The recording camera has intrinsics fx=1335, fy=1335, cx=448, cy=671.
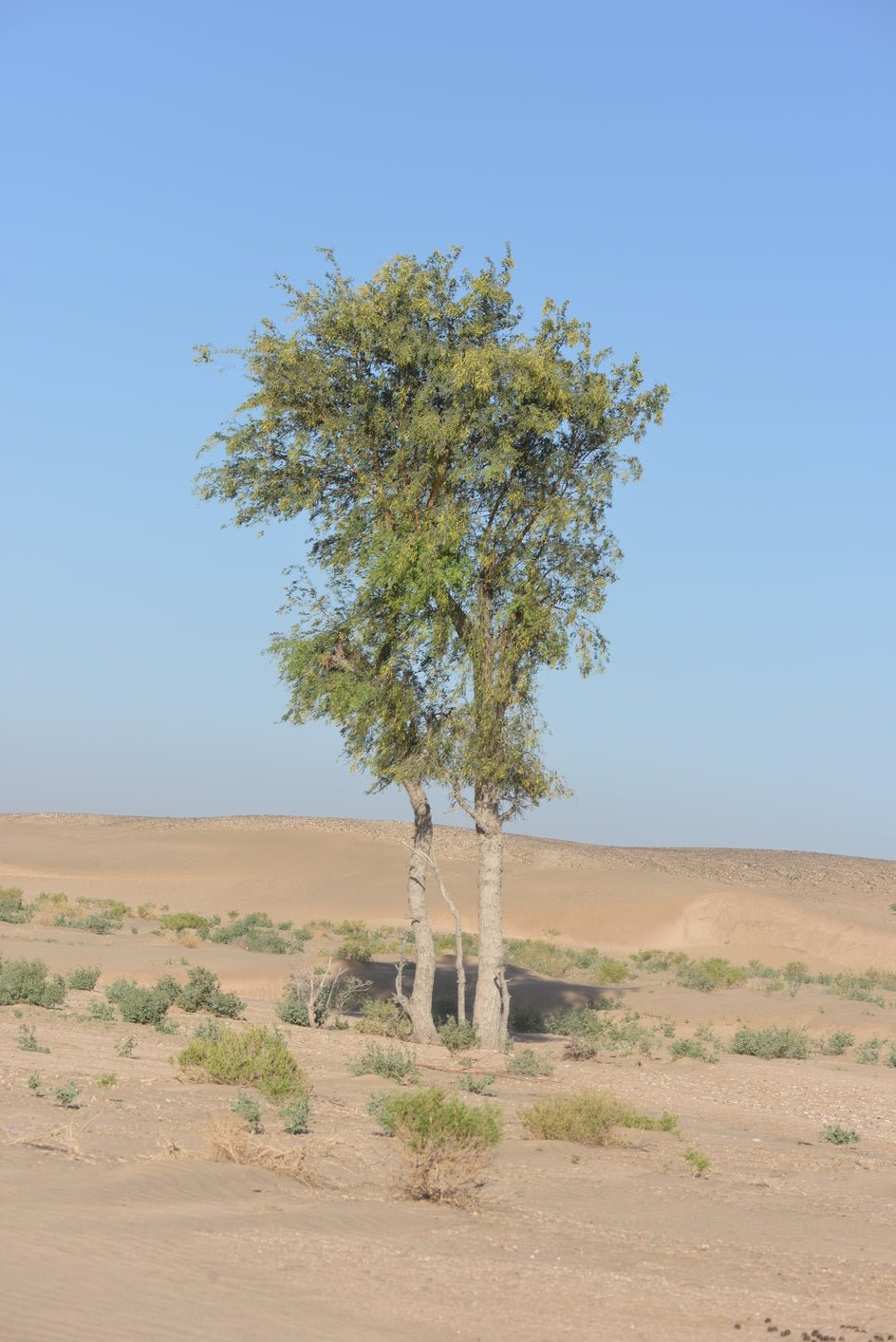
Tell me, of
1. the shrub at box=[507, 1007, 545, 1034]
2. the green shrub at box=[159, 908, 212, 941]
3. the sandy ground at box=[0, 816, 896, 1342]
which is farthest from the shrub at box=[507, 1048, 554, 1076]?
the green shrub at box=[159, 908, 212, 941]

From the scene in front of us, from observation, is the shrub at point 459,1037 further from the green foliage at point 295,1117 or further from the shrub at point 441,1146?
the shrub at point 441,1146

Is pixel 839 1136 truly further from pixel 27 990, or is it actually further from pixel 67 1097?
pixel 27 990

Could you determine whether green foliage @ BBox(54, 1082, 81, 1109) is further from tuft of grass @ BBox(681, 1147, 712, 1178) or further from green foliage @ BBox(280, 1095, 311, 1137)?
tuft of grass @ BBox(681, 1147, 712, 1178)

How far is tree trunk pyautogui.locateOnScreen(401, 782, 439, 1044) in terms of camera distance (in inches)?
852

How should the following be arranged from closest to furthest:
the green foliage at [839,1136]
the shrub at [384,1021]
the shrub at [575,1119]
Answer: the shrub at [575,1119], the green foliage at [839,1136], the shrub at [384,1021]

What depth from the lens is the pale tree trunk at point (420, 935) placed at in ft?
71.0

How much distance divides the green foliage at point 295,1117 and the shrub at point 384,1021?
9686mm

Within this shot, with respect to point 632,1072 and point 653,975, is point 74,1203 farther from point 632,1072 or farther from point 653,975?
point 653,975

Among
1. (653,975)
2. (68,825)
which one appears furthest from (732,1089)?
(68,825)

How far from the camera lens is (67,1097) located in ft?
41.4

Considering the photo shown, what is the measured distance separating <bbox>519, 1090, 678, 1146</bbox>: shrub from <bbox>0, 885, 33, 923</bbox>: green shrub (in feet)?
96.1

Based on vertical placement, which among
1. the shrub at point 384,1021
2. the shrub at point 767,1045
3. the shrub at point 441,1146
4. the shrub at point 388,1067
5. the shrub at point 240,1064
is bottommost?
the shrub at point 767,1045

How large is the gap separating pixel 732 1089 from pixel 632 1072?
1.67 meters

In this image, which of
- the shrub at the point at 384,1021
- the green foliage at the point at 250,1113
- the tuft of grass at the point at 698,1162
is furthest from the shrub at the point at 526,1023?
the green foliage at the point at 250,1113
